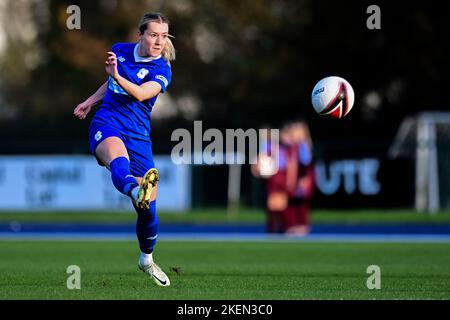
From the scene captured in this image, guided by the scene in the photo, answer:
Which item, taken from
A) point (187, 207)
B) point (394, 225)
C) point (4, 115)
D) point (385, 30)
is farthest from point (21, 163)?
point (4, 115)

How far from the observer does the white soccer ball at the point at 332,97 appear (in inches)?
420

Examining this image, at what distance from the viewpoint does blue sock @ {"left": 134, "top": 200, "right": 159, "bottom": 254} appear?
991 cm

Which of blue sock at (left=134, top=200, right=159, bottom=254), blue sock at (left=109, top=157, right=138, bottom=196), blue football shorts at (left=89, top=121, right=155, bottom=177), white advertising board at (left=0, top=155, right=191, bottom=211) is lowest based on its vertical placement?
white advertising board at (left=0, top=155, right=191, bottom=211)

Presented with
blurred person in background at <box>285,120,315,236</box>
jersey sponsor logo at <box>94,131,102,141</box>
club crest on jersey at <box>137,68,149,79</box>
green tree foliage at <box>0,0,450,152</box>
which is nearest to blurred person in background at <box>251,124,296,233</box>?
blurred person in background at <box>285,120,315,236</box>

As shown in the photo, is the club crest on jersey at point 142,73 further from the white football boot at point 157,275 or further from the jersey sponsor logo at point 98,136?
the white football boot at point 157,275

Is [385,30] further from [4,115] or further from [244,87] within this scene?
[4,115]

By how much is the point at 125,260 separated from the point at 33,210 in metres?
14.3

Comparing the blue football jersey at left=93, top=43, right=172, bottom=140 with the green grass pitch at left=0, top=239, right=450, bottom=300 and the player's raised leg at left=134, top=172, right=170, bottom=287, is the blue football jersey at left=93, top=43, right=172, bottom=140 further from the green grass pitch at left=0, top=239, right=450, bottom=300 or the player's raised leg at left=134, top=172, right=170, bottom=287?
the green grass pitch at left=0, top=239, right=450, bottom=300

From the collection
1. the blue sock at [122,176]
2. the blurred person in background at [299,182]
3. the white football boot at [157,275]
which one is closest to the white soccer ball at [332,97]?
the blue sock at [122,176]

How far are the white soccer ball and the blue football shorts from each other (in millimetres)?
1968

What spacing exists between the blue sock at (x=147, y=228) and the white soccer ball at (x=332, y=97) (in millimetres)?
2152

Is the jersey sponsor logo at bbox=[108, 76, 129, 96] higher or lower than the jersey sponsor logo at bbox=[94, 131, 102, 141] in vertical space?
higher

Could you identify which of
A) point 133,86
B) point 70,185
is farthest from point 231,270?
point 70,185

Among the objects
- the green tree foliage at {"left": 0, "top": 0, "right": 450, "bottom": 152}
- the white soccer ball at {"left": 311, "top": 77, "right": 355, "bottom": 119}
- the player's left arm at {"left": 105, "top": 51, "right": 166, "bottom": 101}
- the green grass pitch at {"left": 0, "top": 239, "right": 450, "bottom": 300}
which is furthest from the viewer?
the green tree foliage at {"left": 0, "top": 0, "right": 450, "bottom": 152}
